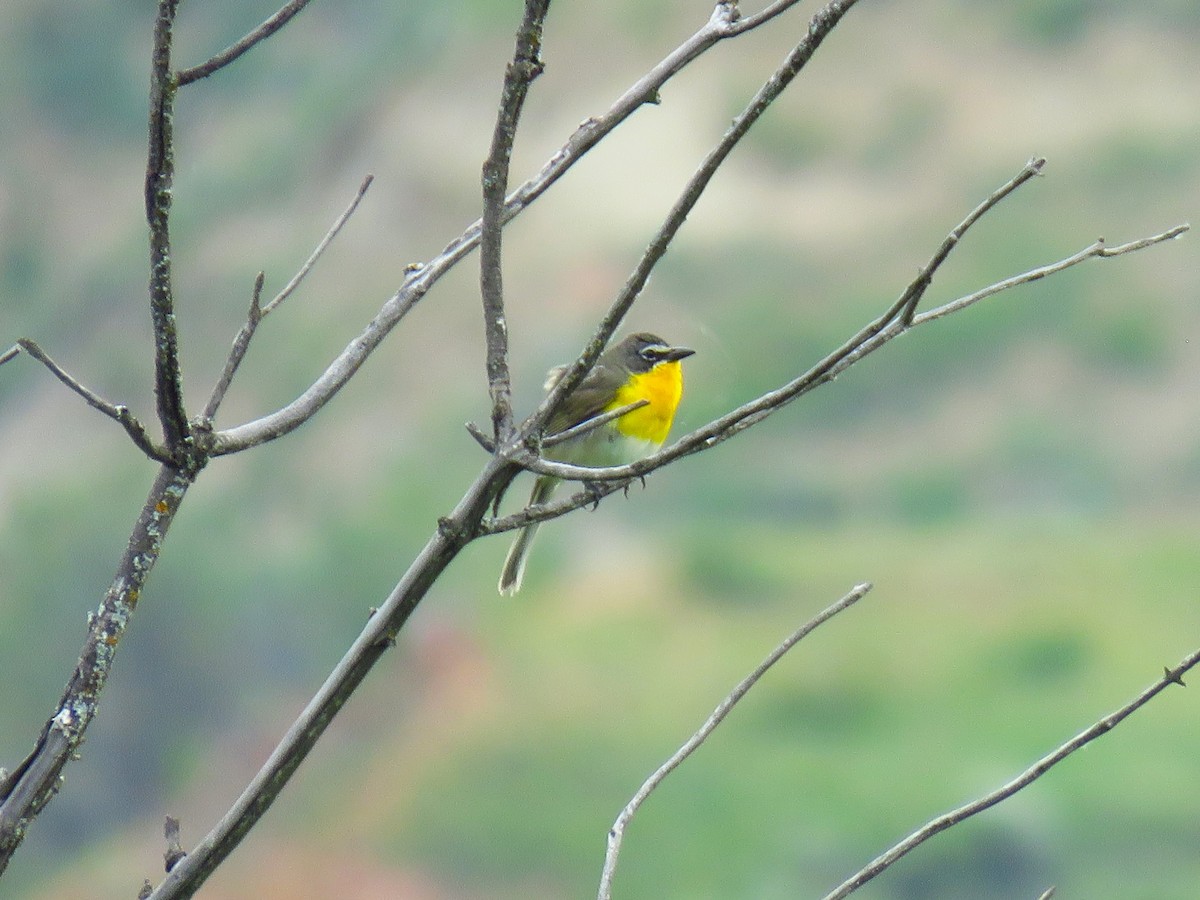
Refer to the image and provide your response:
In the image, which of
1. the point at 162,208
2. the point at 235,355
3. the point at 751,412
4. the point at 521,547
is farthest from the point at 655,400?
the point at 162,208

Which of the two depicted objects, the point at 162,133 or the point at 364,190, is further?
the point at 364,190

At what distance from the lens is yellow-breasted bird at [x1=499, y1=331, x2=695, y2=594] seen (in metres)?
3.63

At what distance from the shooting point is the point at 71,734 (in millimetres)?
1100

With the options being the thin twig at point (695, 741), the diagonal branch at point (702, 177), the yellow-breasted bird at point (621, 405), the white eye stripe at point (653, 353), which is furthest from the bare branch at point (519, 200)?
the white eye stripe at point (653, 353)

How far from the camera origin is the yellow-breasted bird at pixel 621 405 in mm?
3629

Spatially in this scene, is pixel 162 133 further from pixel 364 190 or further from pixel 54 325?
pixel 54 325

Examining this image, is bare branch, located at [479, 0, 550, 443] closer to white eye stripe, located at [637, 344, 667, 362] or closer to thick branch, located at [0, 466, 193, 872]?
thick branch, located at [0, 466, 193, 872]

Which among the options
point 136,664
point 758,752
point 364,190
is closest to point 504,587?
point 364,190

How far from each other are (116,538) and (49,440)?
1.46 metres

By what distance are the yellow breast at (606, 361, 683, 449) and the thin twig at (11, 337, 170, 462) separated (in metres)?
2.52

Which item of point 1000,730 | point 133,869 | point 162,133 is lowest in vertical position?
point 162,133

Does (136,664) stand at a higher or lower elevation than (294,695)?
higher

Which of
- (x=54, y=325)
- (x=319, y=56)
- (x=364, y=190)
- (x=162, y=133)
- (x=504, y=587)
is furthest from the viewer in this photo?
(x=319, y=56)

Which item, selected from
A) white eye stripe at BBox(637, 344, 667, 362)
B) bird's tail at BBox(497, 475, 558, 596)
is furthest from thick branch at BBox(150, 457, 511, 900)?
white eye stripe at BBox(637, 344, 667, 362)
